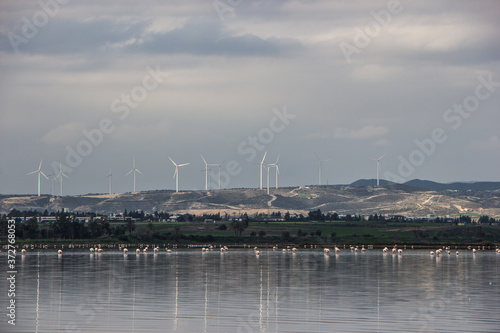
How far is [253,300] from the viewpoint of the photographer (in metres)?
63.7

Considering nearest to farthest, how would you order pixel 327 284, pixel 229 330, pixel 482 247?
pixel 229 330 < pixel 327 284 < pixel 482 247

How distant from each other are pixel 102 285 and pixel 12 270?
24219 mm

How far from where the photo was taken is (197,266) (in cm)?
10694

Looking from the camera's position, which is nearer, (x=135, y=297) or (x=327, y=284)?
(x=135, y=297)

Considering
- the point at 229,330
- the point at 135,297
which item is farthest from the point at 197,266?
the point at 229,330

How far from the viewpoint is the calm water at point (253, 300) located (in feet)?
165

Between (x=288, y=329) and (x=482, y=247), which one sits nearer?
(x=288, y=329)

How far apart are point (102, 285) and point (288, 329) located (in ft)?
108

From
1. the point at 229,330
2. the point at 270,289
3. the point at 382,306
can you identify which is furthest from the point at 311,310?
the point at 270,289

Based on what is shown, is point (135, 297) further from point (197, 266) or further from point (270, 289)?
point (197, 266)

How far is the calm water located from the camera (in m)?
50.2

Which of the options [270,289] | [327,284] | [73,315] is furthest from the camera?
[327,284]

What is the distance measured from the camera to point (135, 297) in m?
65.5

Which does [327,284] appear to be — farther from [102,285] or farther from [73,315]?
[73,315]
